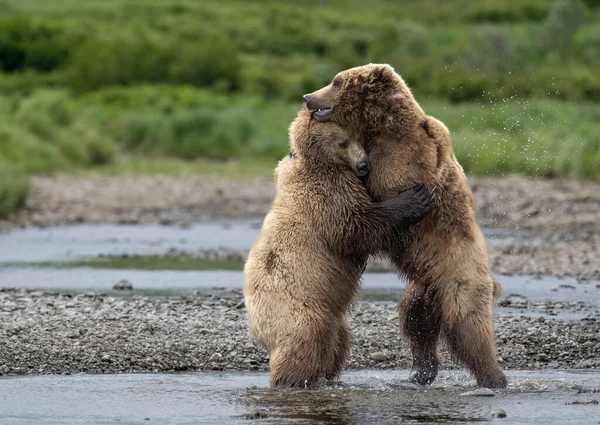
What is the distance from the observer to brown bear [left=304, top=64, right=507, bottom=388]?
6875 mm

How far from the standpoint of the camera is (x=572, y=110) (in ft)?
93.4

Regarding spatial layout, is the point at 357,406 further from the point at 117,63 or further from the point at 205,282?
the point at 117,63

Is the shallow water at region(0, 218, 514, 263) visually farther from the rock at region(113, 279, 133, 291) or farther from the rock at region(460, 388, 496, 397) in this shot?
the rock at region(460, 388, 496, 397)

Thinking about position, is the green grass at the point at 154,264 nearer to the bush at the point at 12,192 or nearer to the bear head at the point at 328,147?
the bush at the point at 12,192

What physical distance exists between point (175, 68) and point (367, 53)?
26.4 feet

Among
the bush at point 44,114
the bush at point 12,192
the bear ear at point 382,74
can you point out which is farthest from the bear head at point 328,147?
the bush at point 44,114

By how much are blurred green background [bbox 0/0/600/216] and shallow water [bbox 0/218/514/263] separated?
2.19 metres

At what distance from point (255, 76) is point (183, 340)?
34813 millimetres

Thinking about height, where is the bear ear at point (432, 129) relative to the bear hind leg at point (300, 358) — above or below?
above

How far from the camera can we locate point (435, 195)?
6.91 metres

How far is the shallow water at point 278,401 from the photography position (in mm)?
6484

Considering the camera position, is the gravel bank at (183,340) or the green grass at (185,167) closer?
the gravel bank at (183,340)

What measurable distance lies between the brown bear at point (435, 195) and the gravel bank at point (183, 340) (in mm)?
1477

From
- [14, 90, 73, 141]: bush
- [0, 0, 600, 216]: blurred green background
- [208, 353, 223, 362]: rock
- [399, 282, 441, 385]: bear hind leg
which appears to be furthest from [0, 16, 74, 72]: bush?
[399, 282, 441, 385]: bear hind leg
